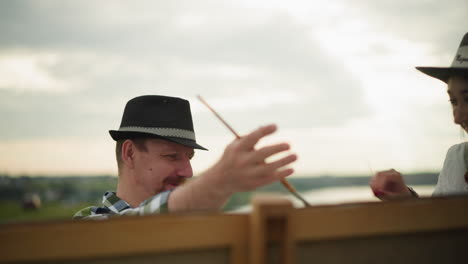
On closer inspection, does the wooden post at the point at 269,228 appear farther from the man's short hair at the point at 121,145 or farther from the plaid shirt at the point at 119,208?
the man's short hair at the point at 121,145

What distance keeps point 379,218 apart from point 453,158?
1.68 metres

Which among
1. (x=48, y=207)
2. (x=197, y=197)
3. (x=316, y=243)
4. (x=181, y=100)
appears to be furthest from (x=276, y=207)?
(x=48, y=207)

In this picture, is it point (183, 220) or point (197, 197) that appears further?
point (197, 197)

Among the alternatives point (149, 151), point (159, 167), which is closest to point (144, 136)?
point (149, 151)

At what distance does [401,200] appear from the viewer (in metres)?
1.29

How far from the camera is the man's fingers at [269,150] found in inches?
47.6

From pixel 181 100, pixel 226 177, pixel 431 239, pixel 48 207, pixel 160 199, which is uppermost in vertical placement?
pixel 181 100

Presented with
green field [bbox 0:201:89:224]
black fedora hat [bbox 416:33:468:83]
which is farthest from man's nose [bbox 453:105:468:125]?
green field [bbox 0:201:89:224]

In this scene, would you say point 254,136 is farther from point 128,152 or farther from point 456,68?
point 456,68

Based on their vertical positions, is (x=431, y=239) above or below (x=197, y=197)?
below

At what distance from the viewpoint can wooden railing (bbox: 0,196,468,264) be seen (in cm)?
103

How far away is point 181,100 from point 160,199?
1.33m

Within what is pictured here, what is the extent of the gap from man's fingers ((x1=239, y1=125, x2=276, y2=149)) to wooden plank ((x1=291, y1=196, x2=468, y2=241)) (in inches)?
8.8

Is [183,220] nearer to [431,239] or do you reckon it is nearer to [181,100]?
[431,239]
